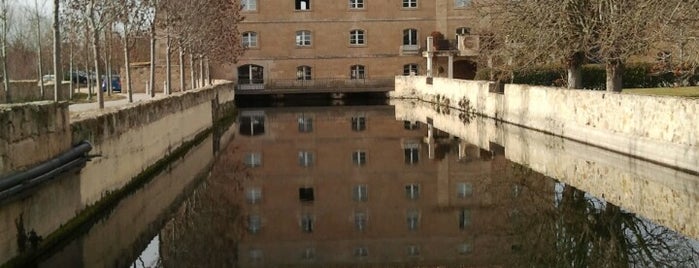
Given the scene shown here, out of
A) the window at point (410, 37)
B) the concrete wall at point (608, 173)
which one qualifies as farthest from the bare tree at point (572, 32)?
the window at point (410, 37)

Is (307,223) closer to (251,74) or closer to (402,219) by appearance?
(402,219)

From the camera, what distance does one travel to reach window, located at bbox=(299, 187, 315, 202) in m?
16.5

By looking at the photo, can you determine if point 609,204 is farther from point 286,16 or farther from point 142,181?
point 286,16

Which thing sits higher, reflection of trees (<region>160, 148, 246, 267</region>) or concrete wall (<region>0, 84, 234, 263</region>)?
concrete wall (<region>0, 84, 234, 263</region>)

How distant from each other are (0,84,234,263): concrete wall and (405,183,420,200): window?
18.7 ft

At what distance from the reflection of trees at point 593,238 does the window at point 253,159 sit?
932cm

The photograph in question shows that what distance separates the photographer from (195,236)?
12.8 metres

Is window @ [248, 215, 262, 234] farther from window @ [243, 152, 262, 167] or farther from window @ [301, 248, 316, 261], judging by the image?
window @ [243, 152, 262, 167]

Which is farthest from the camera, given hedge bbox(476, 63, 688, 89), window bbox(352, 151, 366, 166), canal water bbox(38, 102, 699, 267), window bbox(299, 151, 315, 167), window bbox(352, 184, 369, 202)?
hedge bbox(476, 63, 688, 89)

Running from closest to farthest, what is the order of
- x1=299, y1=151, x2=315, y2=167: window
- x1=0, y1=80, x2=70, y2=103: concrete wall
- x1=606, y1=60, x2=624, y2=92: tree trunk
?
x1=299, y1=151, x2=315, y2=167: window
x1=606, y1=60, x2=624, y2=92: tree trunk
x1=0, y1=80, x2=70, y2=103: concrete wall

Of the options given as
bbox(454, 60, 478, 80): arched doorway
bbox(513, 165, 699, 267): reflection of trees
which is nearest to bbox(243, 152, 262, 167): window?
bbox(513, 165, 699, 267): reflection of trees

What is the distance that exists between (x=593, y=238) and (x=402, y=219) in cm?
322

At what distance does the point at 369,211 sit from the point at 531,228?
300 centimetres

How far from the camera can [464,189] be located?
56.2 ft
